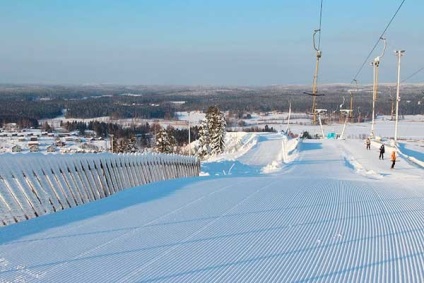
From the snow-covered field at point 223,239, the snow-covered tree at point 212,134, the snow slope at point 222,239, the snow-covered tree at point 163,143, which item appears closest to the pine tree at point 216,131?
the snow-covered tree at point 212,134

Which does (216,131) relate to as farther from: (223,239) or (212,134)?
(223,239)

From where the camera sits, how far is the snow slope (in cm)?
514

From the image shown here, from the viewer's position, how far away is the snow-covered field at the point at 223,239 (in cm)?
514

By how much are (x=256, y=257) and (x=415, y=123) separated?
12868 centimetres

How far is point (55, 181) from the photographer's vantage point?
862 centimetres

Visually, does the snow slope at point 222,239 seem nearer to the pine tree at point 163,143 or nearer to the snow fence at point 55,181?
the snow fence at point 55,181

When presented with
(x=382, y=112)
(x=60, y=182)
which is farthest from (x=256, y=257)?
(x=382, y=112)

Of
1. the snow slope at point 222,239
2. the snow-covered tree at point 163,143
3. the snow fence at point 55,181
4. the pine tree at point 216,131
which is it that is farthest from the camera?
the pine tree at point 216,131

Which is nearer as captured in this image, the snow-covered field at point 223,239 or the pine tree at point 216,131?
the snow-covered field at point 223,239

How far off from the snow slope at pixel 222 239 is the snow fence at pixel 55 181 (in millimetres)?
342

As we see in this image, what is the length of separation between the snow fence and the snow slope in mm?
342

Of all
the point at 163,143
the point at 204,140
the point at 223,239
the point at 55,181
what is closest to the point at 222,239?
the point at 223,239

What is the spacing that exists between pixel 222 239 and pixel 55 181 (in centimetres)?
358

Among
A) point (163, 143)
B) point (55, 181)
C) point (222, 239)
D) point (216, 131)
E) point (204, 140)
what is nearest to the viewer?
point (222, 239)
